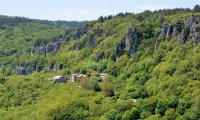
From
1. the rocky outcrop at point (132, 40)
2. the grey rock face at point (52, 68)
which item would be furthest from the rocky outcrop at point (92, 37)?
the rocky outcrop at point (132, 40)

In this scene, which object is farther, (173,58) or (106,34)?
(106,34)

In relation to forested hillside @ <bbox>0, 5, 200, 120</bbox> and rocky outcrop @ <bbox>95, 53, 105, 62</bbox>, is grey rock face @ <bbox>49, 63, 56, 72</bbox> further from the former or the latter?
rocky outcrop @ <bbox>95, 53, 105, 62</bbox>

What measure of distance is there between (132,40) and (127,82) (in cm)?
2238

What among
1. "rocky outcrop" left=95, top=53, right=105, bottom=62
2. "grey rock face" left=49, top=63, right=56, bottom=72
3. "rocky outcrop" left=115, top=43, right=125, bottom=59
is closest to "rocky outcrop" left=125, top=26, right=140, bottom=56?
"rocky outcrop" left=115, top=43, right=125, bottom=59

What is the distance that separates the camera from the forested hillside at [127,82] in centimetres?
11731

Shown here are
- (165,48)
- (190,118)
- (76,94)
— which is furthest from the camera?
(165,48)

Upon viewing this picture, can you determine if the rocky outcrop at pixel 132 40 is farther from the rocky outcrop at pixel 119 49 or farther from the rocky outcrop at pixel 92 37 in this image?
the rocky outcrop at pixel 92 37

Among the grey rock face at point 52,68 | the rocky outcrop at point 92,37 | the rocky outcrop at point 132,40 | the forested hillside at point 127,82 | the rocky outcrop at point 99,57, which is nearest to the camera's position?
the forested hillside at point 127,82

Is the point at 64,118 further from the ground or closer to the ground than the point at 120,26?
closer to the ground

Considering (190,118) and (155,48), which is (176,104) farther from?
(155,48)

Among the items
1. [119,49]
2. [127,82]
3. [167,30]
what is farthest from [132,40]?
[127,82]

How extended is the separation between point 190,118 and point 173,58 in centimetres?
3247

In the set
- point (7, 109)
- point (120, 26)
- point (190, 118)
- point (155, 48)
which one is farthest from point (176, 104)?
point (120, 26)

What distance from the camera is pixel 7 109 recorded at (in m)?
147
